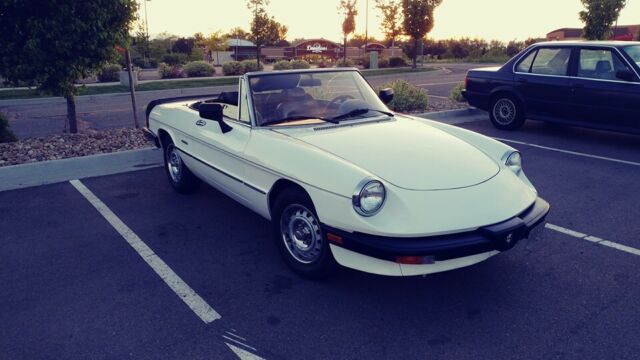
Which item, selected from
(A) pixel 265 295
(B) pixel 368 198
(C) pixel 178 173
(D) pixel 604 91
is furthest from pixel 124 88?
(B) pixel 368 198

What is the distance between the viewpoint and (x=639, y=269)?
12.0ft

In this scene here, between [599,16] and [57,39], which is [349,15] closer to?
[599,16]

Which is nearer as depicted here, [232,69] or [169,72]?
[169,72]

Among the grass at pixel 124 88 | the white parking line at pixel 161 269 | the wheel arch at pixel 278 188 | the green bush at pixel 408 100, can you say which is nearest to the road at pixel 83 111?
the grass at pixel 124 88

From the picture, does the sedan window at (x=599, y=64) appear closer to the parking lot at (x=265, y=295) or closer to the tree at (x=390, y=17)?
the parking lot at (x=265, y=295)

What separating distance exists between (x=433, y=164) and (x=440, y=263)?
768 millimetres

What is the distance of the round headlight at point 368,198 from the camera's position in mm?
2963

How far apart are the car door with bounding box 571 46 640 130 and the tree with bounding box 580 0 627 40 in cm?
1621

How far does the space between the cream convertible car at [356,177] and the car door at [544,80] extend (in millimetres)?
4619

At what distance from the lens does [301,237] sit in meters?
3.53

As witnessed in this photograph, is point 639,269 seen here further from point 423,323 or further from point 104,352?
point 104,352

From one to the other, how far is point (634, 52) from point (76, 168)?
27.9 ft

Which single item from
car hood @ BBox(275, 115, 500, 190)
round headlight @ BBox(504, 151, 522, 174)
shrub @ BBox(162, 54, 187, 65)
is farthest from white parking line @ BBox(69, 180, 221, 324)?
shrub @ BBox(162, 54, 187, 65)

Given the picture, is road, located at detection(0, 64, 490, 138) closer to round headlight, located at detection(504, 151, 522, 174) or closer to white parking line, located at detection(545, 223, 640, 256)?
round headlight, located at detection(504, 151, 522, 174)
